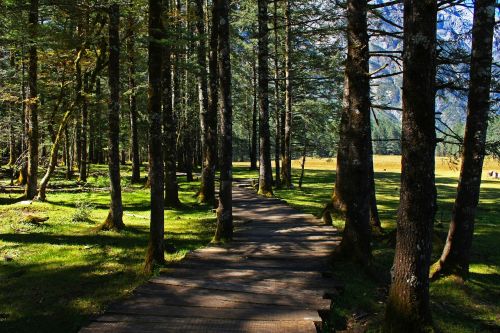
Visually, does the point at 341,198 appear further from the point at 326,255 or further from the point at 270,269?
the point at 270,269

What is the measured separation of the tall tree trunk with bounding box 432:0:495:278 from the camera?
8461mm

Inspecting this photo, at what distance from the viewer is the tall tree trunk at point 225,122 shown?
10.5 meters

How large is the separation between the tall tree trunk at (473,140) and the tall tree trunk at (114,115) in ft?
30.3

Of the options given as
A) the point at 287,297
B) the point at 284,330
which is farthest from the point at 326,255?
the point at 284,330

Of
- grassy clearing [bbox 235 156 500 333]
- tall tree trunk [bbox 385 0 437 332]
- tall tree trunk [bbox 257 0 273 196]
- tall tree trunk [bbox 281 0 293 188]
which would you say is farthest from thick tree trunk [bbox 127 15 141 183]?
tall tree trunk [bbox 385 0 437 332]

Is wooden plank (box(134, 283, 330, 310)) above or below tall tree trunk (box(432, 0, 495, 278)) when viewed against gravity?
below

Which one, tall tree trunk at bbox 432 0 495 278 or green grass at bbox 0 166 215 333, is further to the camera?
tall tree trunk at bbox 432 0 495 278

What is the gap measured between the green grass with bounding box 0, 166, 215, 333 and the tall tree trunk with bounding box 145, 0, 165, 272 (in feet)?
2.03

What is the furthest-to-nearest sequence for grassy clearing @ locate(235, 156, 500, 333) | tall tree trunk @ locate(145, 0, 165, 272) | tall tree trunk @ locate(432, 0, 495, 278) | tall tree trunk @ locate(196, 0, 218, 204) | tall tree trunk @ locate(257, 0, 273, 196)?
1. tall tree trunk @ locate(257, 0, 273, 196)
2. tall tree trunk @ locate(196, 0, 218, 204)
3. tall tree trunk @ locate(145, 0, 165, 272)
4. tall tree trunk @ locate(432, 0, 495, 278)
5. grassy clearing @ locate(235, 156, 500, 333)

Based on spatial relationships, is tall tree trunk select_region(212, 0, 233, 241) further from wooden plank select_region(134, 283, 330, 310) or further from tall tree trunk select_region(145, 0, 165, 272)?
wooden plank select_region(134, 283, 330, 310)

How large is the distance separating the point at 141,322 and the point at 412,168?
4.38m

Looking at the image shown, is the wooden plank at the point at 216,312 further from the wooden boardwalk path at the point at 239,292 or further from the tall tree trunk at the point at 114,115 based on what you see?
the tall tree trunk at the point at 114,115

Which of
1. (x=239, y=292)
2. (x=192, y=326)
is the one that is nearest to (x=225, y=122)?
(x=239, y=292)

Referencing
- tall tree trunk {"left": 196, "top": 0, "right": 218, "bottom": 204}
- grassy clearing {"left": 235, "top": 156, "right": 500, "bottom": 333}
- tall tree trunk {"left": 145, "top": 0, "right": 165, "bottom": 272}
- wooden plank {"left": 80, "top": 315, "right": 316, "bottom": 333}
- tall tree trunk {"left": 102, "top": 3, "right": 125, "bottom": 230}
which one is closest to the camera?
wooden plank {"left": 80, "top": 315, "right": 316, "bottom": 333}
